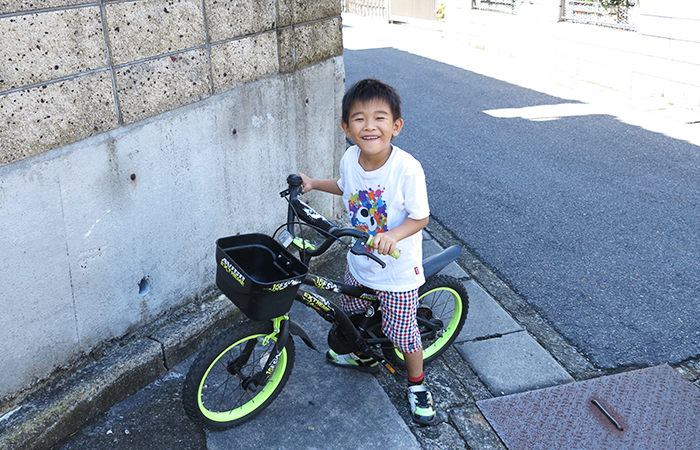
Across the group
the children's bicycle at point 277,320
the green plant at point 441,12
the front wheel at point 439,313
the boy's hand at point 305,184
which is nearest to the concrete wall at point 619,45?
the green plant at point 441,12

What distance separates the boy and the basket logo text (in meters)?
0.54

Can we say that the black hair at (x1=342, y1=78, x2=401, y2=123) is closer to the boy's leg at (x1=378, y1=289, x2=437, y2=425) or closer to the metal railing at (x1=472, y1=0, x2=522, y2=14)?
the boy's leg at (x1=378, y1=289, x2=437, y2=425)

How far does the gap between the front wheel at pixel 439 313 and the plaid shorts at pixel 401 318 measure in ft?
0.76

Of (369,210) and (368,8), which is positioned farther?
(368,8)

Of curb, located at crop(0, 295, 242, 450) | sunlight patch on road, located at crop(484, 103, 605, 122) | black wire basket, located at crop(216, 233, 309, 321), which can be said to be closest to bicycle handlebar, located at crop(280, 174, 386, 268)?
black wire basket, located at crop(216, 233, 309, 321)


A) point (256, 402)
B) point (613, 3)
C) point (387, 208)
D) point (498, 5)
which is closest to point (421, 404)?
point (256, 402)

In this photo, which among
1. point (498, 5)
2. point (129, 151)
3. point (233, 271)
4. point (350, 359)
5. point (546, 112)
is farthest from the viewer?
point (498, 5)

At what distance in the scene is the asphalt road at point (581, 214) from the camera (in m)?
3.84

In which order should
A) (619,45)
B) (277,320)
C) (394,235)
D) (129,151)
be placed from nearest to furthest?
(394,235)
(277,320)
(129,151)
(619,45)

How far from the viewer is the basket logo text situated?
2.29 m

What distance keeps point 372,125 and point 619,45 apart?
849 centimetres

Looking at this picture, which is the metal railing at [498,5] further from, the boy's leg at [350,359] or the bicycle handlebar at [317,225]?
the bicycle handlebar at [317,225]

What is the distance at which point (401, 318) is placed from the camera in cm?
294

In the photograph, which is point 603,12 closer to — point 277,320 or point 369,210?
point 369,210
